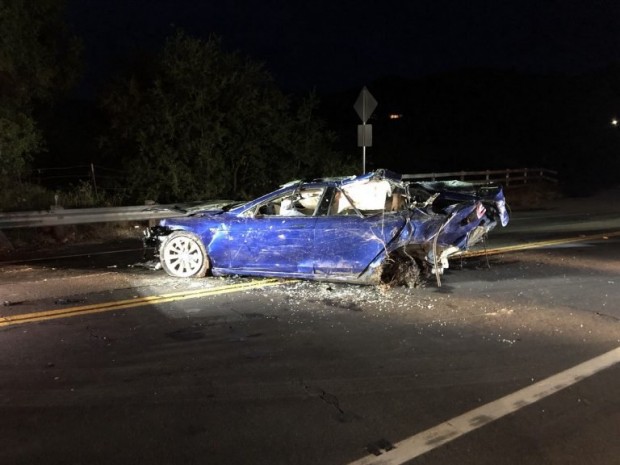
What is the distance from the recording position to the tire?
8406 millimetres

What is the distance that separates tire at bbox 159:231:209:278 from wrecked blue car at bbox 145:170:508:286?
1 centimetres

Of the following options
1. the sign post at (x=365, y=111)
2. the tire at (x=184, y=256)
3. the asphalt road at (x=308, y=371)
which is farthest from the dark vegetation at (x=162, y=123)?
the asphalt road at (x=308, y=371)

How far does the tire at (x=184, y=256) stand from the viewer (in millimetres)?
8406

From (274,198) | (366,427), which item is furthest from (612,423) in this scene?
(274,198)

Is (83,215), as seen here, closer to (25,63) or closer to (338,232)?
(25,63)

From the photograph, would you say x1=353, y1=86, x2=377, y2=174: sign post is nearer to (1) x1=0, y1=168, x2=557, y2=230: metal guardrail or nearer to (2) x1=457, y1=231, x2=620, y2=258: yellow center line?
(2) x1=457, y1=231, x2=620, y2=258: yellow center line

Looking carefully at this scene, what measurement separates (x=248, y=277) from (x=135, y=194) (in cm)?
953

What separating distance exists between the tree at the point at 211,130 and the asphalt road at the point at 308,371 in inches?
337

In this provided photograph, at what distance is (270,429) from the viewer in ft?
13.0

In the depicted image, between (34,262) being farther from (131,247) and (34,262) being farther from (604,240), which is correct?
(604,240)

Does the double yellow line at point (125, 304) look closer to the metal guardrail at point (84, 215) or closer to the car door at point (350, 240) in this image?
the car door at point (350, 240)

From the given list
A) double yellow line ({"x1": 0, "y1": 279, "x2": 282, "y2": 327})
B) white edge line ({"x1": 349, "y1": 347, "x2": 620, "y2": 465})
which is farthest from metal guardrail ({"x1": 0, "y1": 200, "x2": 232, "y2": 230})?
white edge line ({"x1": 349, "y1": 347, "x2": 620, "y2": 465})

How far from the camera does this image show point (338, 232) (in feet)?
25.3

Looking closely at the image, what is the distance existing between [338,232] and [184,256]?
237cm
